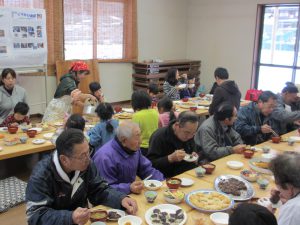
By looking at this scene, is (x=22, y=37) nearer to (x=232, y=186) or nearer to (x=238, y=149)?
(x=238, y=149)

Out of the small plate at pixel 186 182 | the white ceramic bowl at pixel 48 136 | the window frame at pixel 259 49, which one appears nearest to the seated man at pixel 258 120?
the small plate at pixel 186 182

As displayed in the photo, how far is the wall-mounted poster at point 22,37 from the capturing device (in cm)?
557

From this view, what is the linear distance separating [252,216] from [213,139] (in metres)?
1.99

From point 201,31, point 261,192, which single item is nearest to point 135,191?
point 261,192

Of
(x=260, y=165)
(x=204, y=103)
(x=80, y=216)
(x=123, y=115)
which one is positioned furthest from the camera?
(x=204, y=103)

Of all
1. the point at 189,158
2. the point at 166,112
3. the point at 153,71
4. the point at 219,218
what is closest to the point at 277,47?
the point at 153,71

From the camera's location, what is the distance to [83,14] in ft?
22.6

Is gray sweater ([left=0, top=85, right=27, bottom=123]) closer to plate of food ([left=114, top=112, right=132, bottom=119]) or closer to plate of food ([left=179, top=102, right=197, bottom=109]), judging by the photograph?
plate of food ([left=114, top=112, right=132, bottom=119])

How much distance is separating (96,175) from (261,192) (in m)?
1.11

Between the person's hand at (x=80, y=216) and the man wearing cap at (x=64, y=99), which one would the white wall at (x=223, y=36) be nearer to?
the man wearing cap at (x=64, y=99)

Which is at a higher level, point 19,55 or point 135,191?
point 19,55

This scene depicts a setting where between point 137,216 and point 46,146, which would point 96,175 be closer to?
point 137,216

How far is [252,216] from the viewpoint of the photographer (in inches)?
44.7

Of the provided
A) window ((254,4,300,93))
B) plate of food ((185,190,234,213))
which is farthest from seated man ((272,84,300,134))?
window ((254,4,300,93))
